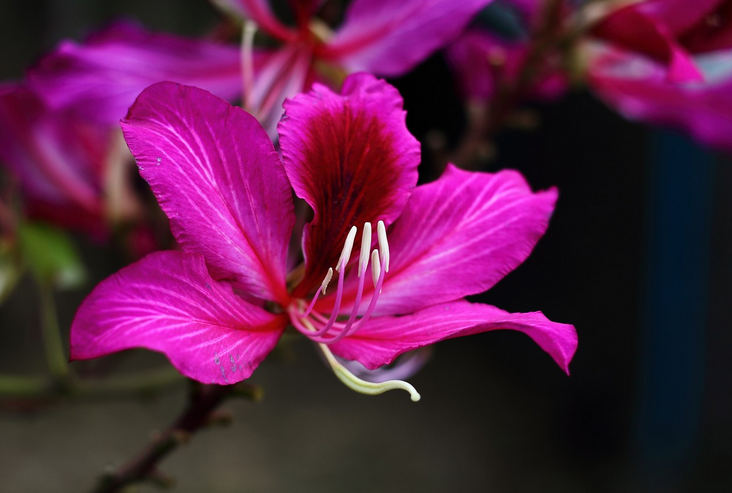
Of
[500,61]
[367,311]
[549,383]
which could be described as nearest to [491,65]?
[500,61]

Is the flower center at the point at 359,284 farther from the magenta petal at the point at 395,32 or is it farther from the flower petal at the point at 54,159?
the flower petal at the point at 54,159

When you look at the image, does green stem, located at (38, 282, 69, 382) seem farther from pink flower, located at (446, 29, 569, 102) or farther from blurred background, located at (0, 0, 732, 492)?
blurred background, located at (0, 0, 732, 492)

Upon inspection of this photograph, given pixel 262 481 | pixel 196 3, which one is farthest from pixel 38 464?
pixel 196 3

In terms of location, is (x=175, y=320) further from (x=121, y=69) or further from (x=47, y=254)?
(x=47, y=254)

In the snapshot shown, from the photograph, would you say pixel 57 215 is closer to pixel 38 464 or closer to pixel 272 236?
pixel 272 236

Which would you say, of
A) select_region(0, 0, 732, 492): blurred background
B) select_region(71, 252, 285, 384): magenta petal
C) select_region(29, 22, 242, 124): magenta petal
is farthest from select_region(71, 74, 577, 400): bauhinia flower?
select_region(0, 0, 732, 492): blurred background

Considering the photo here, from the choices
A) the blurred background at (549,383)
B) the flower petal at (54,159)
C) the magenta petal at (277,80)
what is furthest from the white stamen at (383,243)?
the blurred background at (549,383)
